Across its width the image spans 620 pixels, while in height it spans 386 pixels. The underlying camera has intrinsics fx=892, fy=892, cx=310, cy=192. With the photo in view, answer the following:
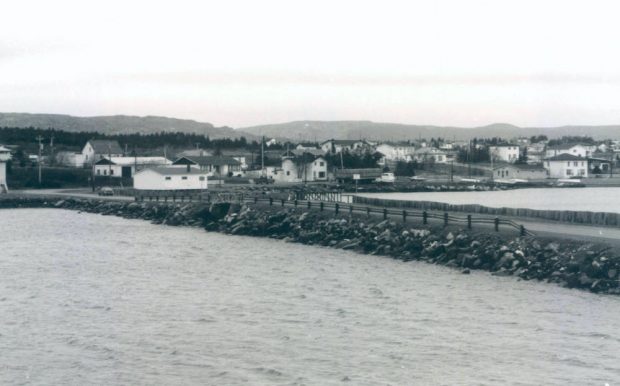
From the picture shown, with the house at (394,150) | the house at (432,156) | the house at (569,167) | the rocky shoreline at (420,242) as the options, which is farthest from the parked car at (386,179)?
the house at (394,150)

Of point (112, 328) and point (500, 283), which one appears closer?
point (112, 328)

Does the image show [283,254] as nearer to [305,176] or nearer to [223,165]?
[305,176]

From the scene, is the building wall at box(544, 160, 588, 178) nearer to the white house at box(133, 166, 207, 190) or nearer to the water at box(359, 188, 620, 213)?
the water at box(359, 188, 620, 213)

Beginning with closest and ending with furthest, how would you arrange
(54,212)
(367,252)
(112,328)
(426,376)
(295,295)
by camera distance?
(426,376) < (112,328) < (295,295) < (367,252) < (54,212)

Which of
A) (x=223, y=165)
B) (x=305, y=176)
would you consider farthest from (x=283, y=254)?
(x=223, y=165)

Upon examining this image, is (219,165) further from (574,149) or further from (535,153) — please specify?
(535,153)

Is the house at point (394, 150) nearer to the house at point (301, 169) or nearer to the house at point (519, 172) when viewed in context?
the house at point (519, 172)

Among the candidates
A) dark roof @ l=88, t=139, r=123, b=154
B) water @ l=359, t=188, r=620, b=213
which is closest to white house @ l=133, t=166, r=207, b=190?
water @ l=359, t=188, r=620, b=213
